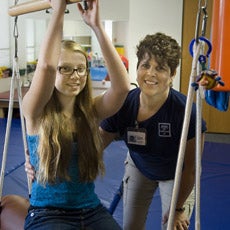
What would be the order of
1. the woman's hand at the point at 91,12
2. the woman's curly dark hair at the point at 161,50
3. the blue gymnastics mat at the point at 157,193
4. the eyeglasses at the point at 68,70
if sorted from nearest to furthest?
the woman's hand at the point at 91,12, the eyeglasses at the point at 68,70, the woman's curly dark hair at the point at 161,50, the blue gymnastics mat at the point at 157,193

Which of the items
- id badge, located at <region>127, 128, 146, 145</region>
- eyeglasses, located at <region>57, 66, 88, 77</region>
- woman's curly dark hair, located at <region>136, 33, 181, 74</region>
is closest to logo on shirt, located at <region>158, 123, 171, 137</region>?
id badge, located at <region>127, 128, 146, 145</region>

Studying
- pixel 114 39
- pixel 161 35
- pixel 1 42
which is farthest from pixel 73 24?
pixel 161 35

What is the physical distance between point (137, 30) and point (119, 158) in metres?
2.47

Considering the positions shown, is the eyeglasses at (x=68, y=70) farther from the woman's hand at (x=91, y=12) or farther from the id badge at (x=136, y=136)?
the id badge at (x=136, y=136)

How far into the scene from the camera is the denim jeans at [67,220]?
1.39m

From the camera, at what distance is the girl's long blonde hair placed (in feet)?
4.69

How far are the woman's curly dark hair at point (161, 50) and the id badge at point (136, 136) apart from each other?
327 millimetres

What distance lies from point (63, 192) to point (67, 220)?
0.37 feet

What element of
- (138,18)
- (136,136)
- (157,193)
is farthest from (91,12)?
(138,18)

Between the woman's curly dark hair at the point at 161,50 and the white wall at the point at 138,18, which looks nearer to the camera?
the woman's curly dark hair at the point at 161,50

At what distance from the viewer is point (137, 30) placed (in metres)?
5.59

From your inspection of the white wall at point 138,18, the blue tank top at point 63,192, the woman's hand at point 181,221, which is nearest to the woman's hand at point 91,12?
the blue tank top at point 63,192

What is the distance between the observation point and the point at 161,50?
1638 millimetres

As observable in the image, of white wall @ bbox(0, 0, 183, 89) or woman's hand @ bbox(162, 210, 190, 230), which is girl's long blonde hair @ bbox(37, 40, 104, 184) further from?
white wall @ bbox(0, 0, 183, 89)
